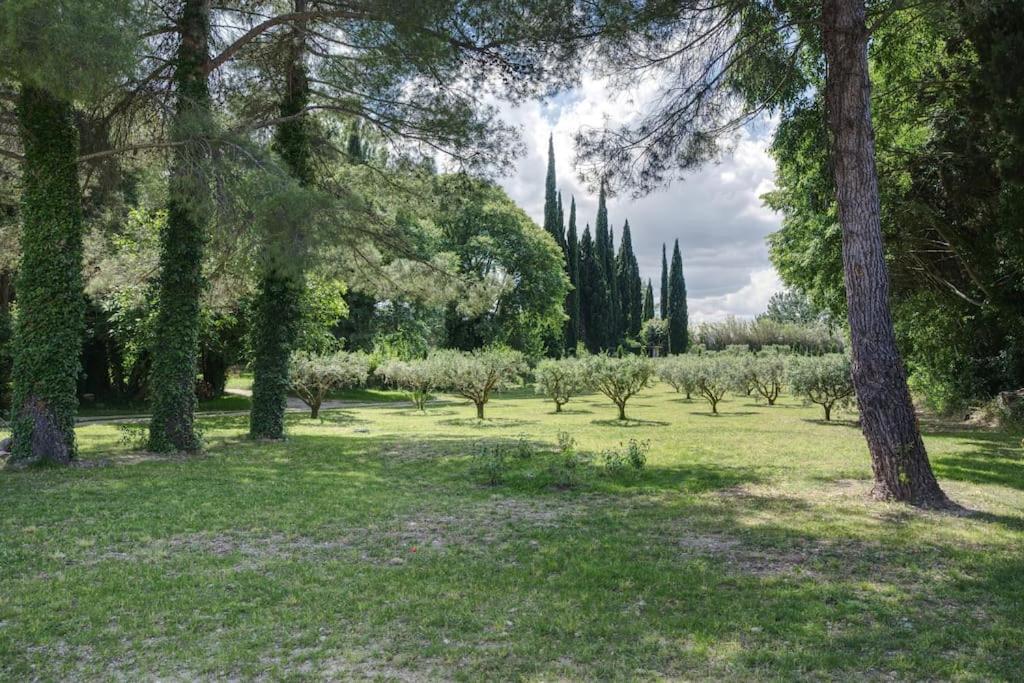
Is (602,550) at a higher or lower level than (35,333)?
lower

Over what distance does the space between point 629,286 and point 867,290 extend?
173ft

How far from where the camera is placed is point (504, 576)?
14.9ft

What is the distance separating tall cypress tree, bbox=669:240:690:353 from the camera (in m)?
59.6

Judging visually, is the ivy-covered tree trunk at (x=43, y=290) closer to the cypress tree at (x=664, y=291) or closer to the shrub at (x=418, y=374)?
the shrub at (x=418, y=374)

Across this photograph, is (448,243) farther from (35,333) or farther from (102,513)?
(102,513)

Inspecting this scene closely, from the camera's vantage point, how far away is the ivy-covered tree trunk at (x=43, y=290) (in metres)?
9.41

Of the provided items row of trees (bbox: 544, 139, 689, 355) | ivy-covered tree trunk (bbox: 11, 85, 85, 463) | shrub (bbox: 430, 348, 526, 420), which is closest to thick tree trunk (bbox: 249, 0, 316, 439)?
ivy-covered tree trunk (bbox: 11, 85, 85, 463)

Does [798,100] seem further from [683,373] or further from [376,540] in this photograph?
[683,373]

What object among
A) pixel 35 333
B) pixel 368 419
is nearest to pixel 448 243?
pixel 368 419

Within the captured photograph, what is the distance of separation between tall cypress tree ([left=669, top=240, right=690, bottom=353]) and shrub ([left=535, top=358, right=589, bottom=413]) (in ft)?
125

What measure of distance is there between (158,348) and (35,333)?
6.61 ft

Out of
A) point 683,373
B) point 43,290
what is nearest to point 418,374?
point 683,373

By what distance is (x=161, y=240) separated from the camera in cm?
1142

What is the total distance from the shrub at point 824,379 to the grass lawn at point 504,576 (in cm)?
899
